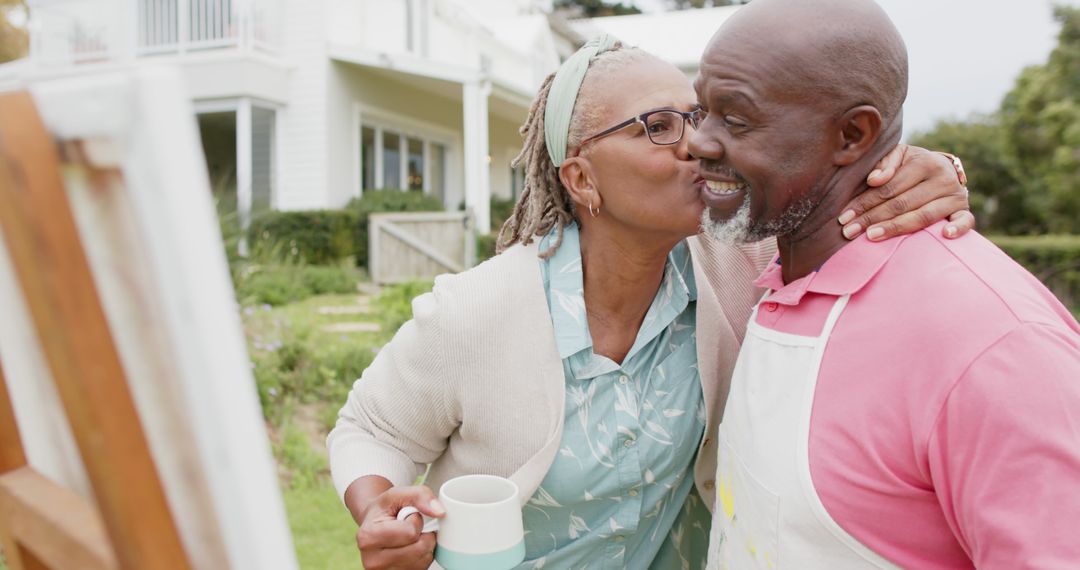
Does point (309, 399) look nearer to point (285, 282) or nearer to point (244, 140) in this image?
point (285, 282)

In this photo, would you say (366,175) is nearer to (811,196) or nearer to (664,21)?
(811,196)

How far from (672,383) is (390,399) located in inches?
29.6

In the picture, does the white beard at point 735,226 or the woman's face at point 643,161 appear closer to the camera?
the white beard at point 735,226

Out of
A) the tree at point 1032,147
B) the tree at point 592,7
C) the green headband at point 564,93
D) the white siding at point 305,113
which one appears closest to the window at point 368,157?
the white siding at point 305,113

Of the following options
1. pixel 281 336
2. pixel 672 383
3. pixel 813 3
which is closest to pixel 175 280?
pixel 813 3

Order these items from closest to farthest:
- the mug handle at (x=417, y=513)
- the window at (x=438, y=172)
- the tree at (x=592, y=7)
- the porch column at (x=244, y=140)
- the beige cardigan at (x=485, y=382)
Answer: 1. the mug handle at (x=417, y=513)
2. the beige cardigan at (x=485, y=382)
3. the porch column at (x=244, y=140)
4. the window at (x=438, y=172)
5. the tree at (x=592, y=7)

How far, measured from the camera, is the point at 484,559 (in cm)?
172

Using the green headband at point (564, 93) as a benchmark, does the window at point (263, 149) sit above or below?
below

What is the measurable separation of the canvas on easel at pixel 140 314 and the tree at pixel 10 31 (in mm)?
30355

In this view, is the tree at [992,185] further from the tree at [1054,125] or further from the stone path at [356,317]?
the stone path at [356,317]

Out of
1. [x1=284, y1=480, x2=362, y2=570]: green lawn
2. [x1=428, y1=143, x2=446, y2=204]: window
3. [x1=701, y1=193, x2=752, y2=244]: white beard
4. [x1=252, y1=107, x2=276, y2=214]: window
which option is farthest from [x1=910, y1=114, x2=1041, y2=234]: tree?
[x1=701, y1=193, x2=752, y2=244]: white beard

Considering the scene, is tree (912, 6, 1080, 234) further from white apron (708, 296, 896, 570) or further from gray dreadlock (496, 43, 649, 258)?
white apron (708, 296, 896, 570)

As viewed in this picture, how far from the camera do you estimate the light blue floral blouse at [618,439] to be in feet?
7.14

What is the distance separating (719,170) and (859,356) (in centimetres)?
49
